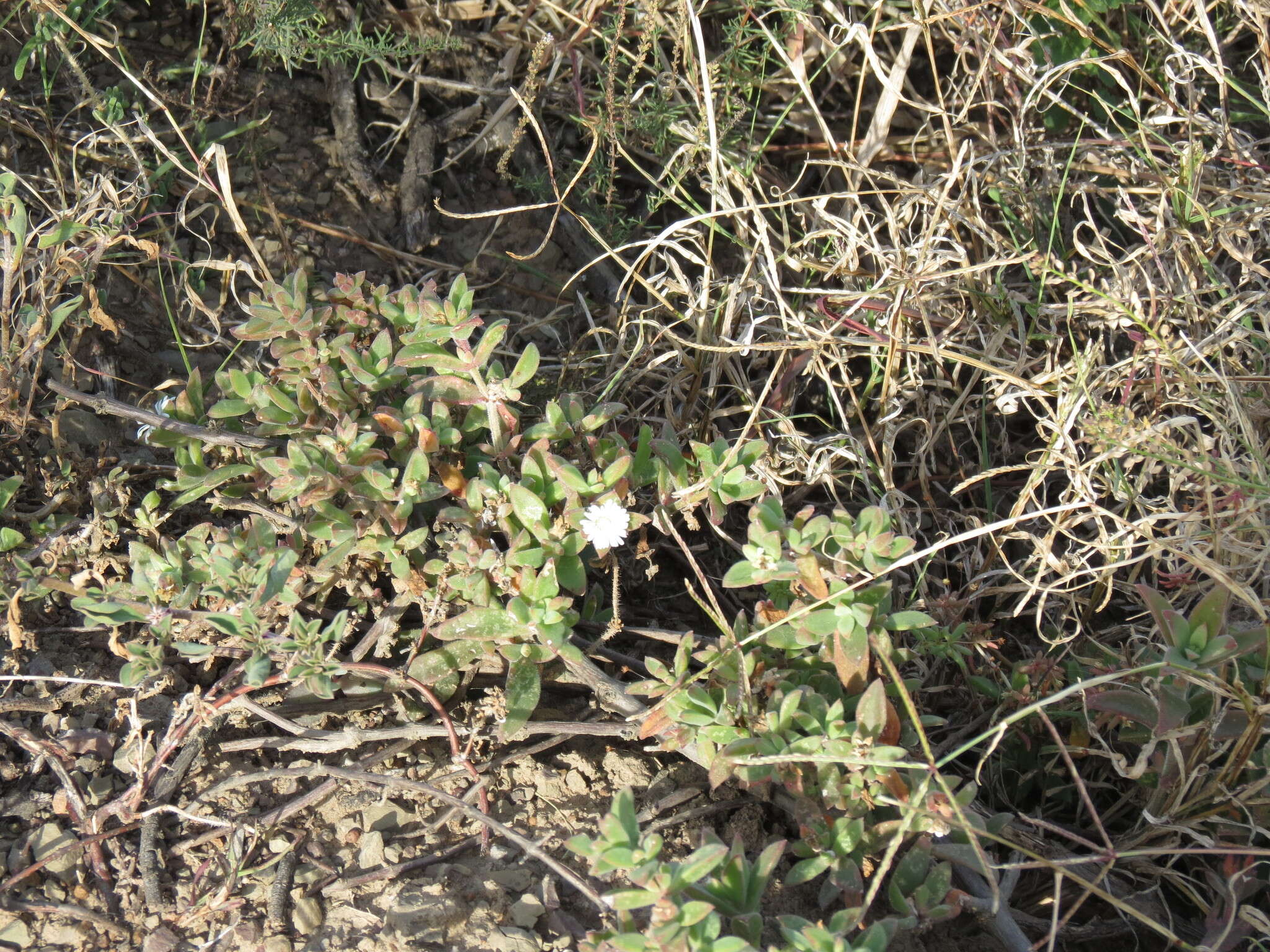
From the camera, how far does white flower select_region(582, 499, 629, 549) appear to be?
1826 mm

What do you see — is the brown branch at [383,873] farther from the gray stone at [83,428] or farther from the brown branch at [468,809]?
the gray stone at [83,428]

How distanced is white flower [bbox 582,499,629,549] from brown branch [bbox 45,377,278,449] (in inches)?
24.8

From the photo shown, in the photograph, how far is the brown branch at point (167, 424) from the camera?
76.0 inches

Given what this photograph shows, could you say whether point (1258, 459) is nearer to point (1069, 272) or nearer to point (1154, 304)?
point (1154, 304)

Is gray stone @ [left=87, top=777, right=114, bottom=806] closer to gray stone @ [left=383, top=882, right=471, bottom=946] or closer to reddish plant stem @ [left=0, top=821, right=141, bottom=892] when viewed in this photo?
reddish plant stem @ [left=0, top=821, right=141, bottom=892]

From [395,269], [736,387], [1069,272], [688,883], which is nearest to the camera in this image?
[688,883]

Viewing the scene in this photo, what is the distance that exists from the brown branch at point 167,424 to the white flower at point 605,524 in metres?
0.63

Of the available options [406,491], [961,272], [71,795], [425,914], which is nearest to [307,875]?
[425,914]

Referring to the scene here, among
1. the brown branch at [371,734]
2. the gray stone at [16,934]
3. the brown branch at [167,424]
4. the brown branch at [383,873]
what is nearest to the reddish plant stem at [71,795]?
the gray stone at [16,934]

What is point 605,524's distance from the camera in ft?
6.01

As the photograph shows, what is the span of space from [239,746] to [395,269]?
1305 mm

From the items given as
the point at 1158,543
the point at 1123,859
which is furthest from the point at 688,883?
the point at 1158,543

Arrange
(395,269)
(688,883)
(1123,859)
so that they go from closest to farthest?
(688,883) < (1123,859) < (395,269)

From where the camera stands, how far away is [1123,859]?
1.80 metres
